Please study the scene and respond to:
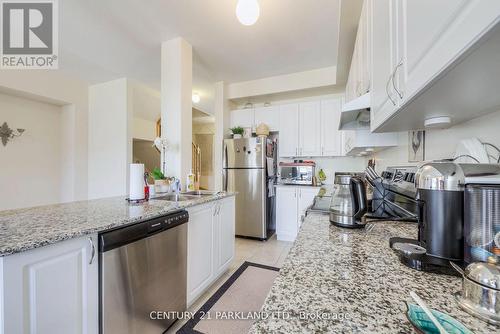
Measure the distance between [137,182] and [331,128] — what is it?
2891mm

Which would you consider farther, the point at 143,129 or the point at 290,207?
the point at 143,129

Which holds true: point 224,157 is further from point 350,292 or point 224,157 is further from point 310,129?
point 350,292

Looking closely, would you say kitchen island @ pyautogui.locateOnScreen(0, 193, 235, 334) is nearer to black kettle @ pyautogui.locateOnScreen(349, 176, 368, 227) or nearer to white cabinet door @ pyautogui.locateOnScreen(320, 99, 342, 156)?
black kettle @ pyautogui.locateOnScreen(349, 176, 368, 227)

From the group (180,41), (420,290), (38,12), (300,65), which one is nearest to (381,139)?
(420,290)

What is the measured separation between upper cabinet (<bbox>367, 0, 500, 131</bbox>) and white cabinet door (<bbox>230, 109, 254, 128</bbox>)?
2840mm

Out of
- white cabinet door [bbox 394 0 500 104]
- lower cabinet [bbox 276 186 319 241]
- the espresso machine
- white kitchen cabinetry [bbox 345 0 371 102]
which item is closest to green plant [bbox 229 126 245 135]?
lower cabinet [bbox 276 186 319 241]

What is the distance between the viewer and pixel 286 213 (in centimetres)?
336

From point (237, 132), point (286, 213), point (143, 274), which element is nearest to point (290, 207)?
point (286, 213)

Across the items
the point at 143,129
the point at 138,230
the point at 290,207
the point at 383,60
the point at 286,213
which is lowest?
the point at 286,213

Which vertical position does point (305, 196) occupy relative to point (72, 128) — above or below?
→ below

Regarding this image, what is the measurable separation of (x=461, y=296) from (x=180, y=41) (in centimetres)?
295

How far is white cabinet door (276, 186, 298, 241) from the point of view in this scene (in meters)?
3.31

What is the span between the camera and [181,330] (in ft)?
4.82

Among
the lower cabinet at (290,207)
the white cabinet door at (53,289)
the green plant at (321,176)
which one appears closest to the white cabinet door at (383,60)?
the white cabinet door at (53,289)
